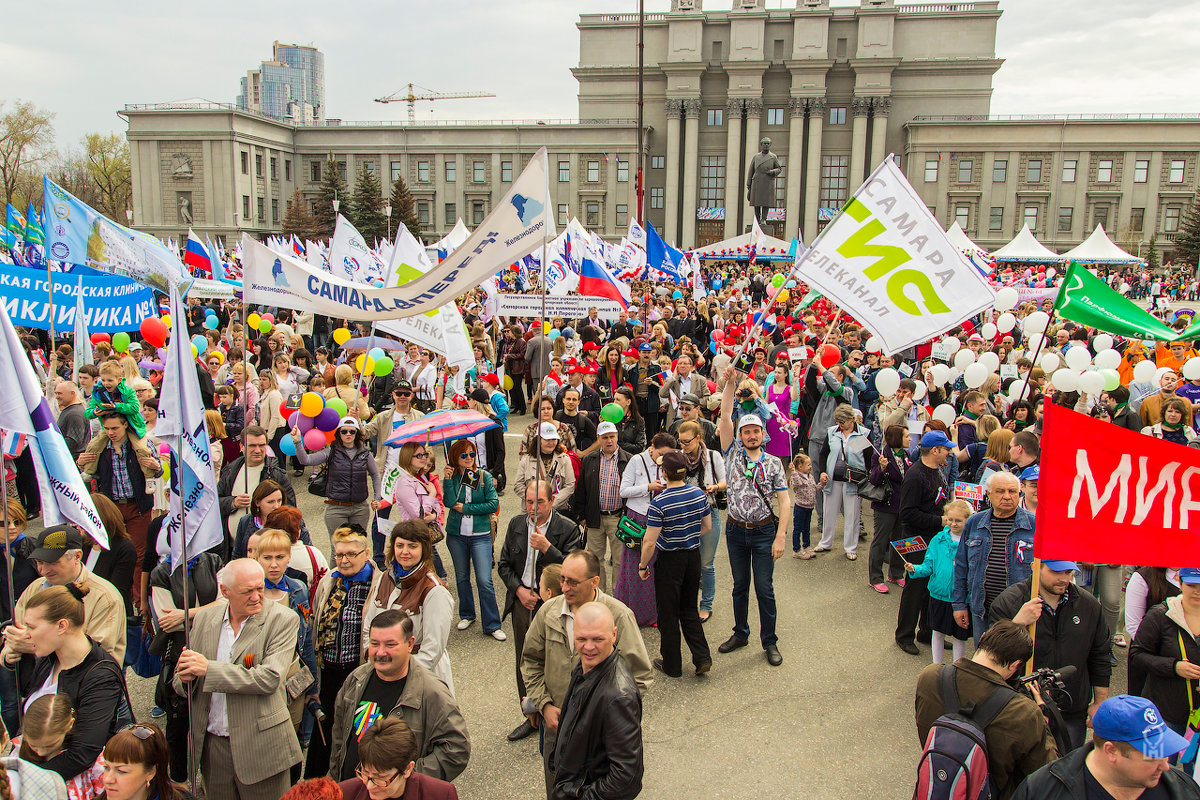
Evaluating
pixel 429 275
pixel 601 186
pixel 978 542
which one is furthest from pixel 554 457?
pixel 601 186

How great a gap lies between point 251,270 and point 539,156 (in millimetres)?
2524

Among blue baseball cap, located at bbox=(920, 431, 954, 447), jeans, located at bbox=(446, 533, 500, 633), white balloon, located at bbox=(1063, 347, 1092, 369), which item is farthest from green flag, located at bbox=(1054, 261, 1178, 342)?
jeans, located at bbox=(446, 533, 500, 633)

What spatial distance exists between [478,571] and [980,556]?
3.52 meters

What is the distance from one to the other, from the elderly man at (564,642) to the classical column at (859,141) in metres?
71.0

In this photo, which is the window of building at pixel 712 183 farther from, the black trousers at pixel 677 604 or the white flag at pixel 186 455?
the white flag at pixel 186 455

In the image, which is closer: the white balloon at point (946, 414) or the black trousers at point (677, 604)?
the black trousers at point (677, 604)

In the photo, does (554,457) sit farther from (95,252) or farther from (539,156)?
(95,252)

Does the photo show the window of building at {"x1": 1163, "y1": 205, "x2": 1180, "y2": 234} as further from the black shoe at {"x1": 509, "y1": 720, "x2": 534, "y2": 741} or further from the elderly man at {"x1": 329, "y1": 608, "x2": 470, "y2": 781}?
the elderly man at {"x1": 329, "y1": 608, "x2": 470, "y2": 781}

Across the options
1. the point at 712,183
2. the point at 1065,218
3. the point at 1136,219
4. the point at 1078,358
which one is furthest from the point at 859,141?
the point at 1078,358

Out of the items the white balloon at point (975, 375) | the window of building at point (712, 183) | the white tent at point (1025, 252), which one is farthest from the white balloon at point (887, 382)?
the window of building at point (712, 183)

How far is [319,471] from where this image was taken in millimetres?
7016

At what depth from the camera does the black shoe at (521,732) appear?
198 inches

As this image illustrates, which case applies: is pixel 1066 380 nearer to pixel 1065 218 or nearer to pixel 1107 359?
pixel 1107 359

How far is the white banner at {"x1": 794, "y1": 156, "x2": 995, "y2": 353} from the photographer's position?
6.48 meters
